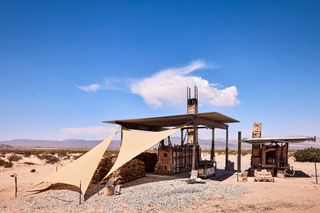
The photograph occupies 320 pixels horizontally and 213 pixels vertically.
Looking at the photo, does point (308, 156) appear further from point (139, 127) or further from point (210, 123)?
point (139, 127)

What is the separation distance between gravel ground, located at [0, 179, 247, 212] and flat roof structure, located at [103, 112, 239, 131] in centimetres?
394

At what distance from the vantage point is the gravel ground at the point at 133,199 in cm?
1088

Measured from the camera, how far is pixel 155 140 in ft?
51.5

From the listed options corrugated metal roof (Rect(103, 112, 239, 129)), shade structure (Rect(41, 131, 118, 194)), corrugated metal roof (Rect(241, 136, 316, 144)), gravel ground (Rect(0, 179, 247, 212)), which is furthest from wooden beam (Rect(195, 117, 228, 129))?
shade structure (Rect(41, 131, 118, 194))

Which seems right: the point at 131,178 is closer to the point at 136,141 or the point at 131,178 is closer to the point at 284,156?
the point at 136,141

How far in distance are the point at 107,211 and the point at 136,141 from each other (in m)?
6.12

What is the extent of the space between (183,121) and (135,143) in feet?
15.1

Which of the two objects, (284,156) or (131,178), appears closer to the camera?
(131,178)

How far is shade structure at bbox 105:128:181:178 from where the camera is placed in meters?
14.7

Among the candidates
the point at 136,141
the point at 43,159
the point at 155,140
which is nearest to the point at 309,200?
the point at 155,140

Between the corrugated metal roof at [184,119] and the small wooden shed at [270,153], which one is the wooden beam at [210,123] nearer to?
the corrugated metal roof at [184,119]

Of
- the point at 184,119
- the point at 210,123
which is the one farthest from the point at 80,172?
the point at 210,123

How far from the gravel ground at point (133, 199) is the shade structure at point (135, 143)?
1.57m

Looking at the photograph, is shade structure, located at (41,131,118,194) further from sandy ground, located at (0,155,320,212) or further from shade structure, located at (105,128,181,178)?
sandy ground, located at (0,155,320,212)
